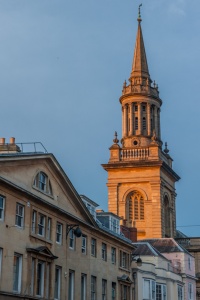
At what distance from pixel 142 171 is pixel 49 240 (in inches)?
1531

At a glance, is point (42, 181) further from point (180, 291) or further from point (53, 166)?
point (180, 291)

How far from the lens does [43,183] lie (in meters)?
43.6

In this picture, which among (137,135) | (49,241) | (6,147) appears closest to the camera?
(49,241)

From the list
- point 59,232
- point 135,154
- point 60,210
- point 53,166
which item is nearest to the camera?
point 60,210

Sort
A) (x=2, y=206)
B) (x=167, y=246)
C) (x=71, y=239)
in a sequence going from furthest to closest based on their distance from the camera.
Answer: (x=167, y=246), (x=71, y=239), (x=2, y=206)

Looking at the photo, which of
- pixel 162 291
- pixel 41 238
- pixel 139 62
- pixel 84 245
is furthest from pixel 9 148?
pixel 139 62

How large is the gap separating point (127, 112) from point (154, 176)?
41.5 feet

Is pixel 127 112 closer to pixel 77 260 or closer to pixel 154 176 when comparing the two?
pixel 154 176

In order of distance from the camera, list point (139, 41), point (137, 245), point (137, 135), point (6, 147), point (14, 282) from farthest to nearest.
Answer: point (139, 41)
point (137, 135)
point (137, 245)
point (6, 147)
point (14, 282)

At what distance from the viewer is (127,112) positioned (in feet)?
290

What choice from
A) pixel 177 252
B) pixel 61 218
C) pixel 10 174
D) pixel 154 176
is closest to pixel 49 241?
pixel 61 218

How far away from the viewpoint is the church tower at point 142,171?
78938 mm

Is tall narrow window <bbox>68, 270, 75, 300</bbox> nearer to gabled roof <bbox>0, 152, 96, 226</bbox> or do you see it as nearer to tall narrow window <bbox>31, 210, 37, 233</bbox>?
gabled roof <bbox>0, 152, 96, 226</bbox>

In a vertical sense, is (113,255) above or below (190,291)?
above
